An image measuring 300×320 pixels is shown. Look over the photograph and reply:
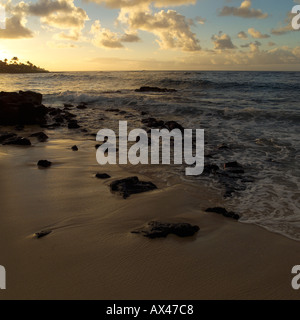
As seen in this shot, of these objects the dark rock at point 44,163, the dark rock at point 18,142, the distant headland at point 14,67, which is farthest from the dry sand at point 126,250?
the distant headland at point 14,67

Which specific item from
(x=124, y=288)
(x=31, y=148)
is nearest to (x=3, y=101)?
(x=31, y=148)

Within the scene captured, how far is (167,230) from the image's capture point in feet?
12.1

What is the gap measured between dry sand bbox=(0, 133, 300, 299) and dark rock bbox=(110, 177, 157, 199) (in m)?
0.18

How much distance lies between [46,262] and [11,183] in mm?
2772

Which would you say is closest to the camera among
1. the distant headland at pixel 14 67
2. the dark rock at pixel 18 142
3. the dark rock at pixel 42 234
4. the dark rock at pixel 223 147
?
the dark rock at pixel 42 234

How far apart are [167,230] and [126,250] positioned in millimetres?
661

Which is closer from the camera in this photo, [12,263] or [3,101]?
[12,263]

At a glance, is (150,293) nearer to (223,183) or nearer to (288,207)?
(288,207)

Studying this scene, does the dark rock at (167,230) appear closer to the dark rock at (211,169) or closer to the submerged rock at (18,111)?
the dark rock at (211,169)

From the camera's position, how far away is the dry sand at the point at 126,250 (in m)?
2.72

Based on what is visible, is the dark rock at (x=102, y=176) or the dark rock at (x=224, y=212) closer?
the dark rock at (x=224, y=212)

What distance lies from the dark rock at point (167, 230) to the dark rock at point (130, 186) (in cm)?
120

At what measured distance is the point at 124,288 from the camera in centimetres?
→ 272

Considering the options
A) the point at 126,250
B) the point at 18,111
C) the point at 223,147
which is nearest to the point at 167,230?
the point at 126,250
